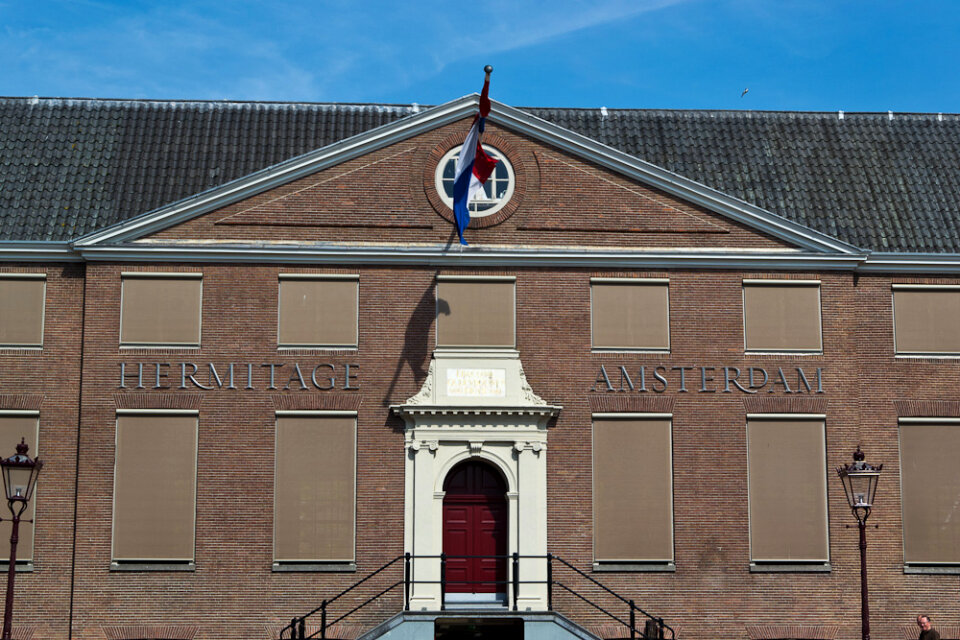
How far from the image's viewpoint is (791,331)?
2370 cm

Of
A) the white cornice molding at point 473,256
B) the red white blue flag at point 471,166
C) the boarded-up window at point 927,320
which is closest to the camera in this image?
the red white blue flag at point 471,166

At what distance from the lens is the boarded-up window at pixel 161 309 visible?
23156mm

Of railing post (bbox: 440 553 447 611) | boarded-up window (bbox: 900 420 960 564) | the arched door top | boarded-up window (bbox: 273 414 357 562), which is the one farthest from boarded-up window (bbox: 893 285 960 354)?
boarded-up window (bbox: 273 414 357 562)

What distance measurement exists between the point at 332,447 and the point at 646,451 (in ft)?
19.5

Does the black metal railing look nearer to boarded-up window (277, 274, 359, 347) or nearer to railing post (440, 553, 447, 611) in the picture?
railing post (440, 553, 447, 611)

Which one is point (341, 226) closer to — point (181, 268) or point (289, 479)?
point (181, 268)

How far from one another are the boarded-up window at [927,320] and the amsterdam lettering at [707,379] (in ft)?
6.93

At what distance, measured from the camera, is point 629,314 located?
23.6m

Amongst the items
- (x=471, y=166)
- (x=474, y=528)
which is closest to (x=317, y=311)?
(x=471, y=166)

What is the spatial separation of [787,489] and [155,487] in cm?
1191

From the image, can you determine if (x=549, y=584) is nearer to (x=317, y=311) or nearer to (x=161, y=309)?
(x=317, y=311)

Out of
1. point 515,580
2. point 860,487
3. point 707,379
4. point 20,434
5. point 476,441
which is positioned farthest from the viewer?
point 707,379

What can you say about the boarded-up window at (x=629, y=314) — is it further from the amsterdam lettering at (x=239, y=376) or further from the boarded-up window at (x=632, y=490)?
the amsterdam lettering at (x=239, y=376)

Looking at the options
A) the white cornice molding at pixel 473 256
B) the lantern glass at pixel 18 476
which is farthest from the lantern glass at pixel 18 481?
the white cornice molding at pixel 473 256
